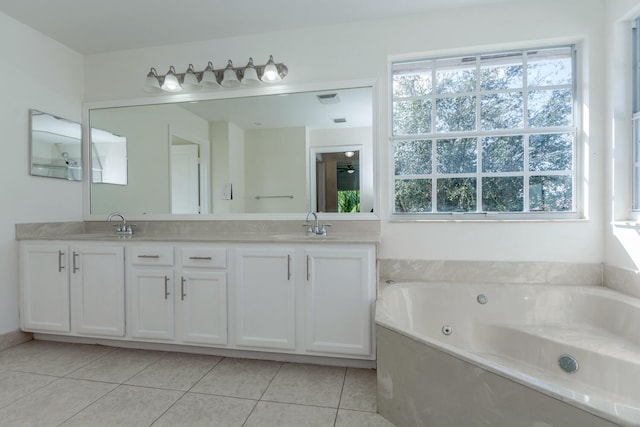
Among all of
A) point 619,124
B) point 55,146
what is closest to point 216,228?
point 55,146

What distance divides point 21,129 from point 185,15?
1519 mm

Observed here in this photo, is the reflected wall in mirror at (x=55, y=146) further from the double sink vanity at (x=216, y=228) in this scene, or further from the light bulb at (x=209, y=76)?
the light bulb at (x=209, y=76)

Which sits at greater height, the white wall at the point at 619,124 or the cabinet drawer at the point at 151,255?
the white wall at the point at 619,124

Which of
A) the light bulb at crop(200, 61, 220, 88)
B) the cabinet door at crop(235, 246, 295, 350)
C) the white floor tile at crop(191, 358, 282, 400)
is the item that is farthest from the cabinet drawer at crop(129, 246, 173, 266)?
the light bulb at crop(200, 61, 220, 88)

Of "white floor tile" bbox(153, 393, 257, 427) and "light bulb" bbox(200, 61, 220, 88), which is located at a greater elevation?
"light bulb" bbox(200, 61, 220, 88)

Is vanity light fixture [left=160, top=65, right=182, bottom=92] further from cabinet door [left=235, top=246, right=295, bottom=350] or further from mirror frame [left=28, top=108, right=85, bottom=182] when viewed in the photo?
cabinet door [left=235, top=246, right=295, bottom=350]

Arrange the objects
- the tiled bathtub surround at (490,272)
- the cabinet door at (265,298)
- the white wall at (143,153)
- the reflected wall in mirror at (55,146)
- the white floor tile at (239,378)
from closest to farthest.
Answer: the white floor tile at (239,378), the cabinet door at (265,298), the tiled bathtub surround at (490,272), the reflected wall in mirror at (55,146), the white wall at (143,153)

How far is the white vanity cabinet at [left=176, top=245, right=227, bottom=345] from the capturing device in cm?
213

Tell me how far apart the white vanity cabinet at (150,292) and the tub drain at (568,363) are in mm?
2328

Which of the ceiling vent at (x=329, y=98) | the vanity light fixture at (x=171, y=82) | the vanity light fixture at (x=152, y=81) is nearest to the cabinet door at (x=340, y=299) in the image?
the ceiling vent at (x=329, y=98)

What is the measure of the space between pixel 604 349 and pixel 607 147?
1.30 metres

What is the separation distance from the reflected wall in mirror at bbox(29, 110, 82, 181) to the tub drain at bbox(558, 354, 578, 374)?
12.3ft

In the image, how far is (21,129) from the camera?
7.99 ft

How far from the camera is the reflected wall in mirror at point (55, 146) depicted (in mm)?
2521
